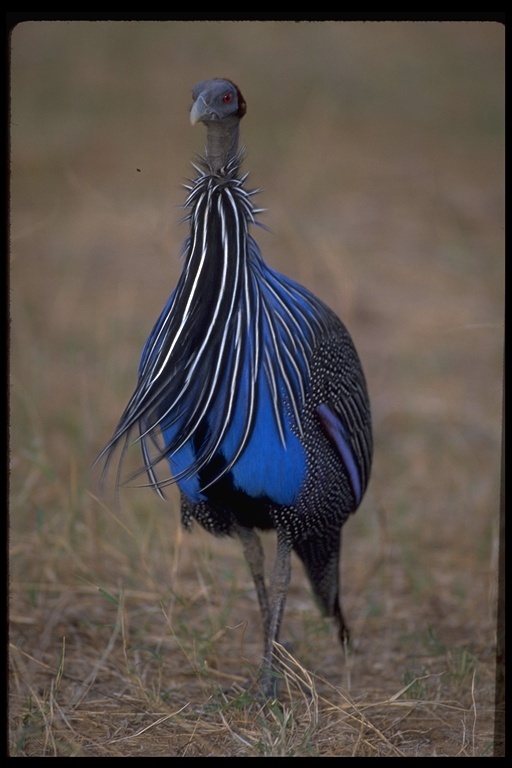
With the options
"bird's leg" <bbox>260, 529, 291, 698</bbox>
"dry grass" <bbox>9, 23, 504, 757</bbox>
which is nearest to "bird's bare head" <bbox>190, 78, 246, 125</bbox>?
"dry grass" <bbox>9, 23, 504, 757</bbox>

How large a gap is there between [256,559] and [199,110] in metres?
1.38

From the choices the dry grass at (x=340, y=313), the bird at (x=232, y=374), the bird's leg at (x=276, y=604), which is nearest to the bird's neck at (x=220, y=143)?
the bird at (x=232, y=374)

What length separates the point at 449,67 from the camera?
6.28m

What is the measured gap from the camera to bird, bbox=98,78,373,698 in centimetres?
259

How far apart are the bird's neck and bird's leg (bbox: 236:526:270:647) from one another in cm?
110

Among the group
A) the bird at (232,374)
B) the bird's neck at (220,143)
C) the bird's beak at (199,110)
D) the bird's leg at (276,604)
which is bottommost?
the bird's leg at (276,604)

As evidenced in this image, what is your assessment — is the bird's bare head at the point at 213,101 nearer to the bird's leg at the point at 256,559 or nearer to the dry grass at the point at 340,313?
the dry grass at the point at 340,313

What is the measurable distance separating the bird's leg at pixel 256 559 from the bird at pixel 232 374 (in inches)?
8.3

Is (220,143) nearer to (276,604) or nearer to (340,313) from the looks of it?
(276,604)

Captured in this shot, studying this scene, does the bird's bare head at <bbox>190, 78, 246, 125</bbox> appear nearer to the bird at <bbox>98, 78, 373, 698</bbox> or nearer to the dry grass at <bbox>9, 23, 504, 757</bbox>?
the bird at <bbox>98, 78, 373, 698</bbox>

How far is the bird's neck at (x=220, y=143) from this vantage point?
8.62 ft

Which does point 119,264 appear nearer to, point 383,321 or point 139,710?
point 383,321
